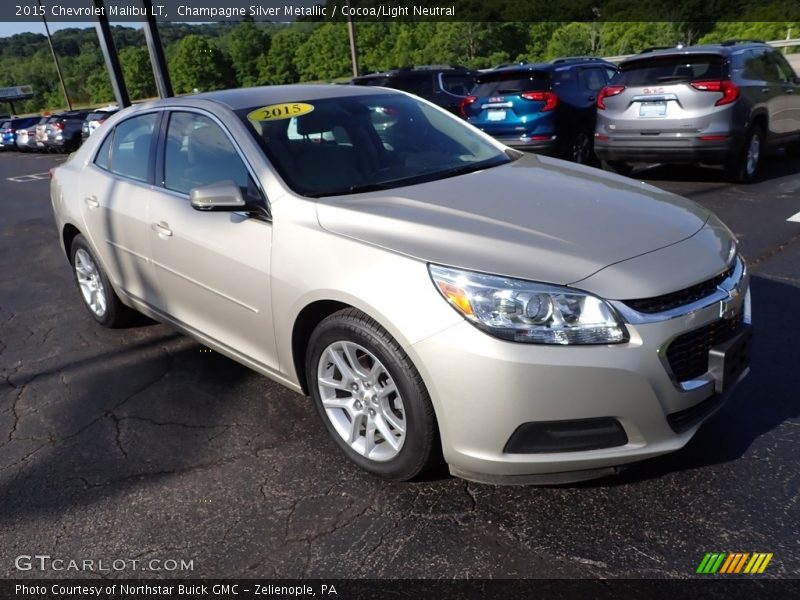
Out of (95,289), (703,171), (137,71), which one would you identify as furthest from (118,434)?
(137,71)

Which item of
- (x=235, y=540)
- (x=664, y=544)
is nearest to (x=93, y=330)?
(x=235, y=540)

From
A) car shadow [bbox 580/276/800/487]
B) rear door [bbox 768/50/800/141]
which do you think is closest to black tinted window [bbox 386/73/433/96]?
rear door [bbox 768/50/800/141]

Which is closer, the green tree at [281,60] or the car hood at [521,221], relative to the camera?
the car hood at [521,221]

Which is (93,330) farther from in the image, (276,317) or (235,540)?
(235,540)

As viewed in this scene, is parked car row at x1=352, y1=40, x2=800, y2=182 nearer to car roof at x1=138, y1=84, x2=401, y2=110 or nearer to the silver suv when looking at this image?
the silver suv

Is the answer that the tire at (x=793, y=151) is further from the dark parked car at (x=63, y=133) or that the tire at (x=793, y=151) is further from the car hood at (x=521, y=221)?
the dark parked car at (x=63, y=133)

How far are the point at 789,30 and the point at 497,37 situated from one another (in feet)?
109

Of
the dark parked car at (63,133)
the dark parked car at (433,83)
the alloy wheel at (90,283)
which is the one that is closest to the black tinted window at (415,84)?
the dark parked car at (433,83)

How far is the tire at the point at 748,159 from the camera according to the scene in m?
7.72

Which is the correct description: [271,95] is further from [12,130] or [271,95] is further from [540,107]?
[12,130]

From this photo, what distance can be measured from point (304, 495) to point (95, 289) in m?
2.81

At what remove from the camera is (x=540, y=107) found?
8961 mm

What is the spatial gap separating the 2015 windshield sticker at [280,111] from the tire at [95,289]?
1.81 meters

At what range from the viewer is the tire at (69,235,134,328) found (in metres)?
4.48
